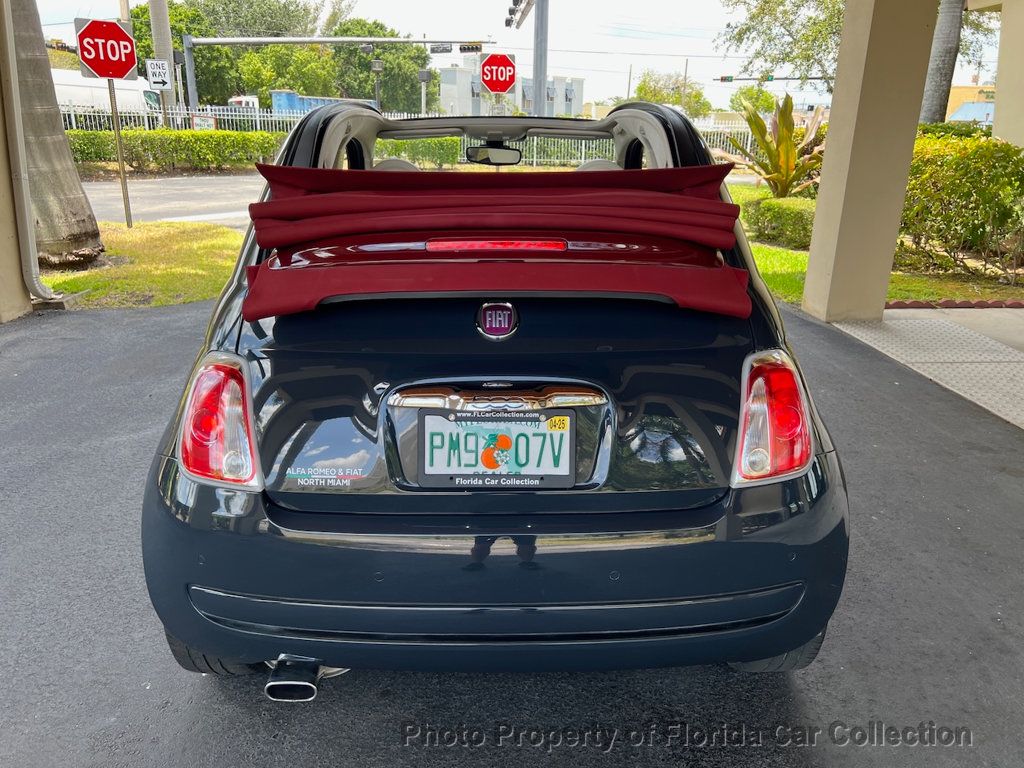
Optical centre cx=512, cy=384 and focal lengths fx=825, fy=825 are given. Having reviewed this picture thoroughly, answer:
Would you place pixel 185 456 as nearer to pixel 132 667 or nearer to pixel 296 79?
pixel 132 667

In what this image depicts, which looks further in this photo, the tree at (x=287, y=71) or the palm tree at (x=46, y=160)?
the tree at (x=287, y=71)

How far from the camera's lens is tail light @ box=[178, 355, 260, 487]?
1.94 m

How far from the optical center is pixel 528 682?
2.59 meters

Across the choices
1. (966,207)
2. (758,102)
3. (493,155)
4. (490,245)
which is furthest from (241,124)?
(490,245)

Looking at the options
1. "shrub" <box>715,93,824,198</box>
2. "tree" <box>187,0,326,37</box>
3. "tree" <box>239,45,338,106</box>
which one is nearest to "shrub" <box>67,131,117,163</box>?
"shrub" <box>715,93,824,198</box>

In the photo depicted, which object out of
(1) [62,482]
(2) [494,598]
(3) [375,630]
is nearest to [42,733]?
(3) [375,630]

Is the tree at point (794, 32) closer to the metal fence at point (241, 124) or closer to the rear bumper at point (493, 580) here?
the metal fence at point (241, 124)

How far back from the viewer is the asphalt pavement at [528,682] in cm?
228

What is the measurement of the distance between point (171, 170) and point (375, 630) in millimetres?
27106

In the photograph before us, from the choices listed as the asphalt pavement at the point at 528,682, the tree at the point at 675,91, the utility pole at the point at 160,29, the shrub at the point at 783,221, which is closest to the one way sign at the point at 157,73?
the utility pole at the point at 160,29

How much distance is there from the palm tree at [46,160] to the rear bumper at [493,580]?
27.9ft

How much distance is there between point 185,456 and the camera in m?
2.01

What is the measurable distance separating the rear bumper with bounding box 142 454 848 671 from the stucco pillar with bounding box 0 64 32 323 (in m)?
6.12

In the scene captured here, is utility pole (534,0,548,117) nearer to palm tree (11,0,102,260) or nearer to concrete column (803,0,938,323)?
palm tree (11,0,102,260)
